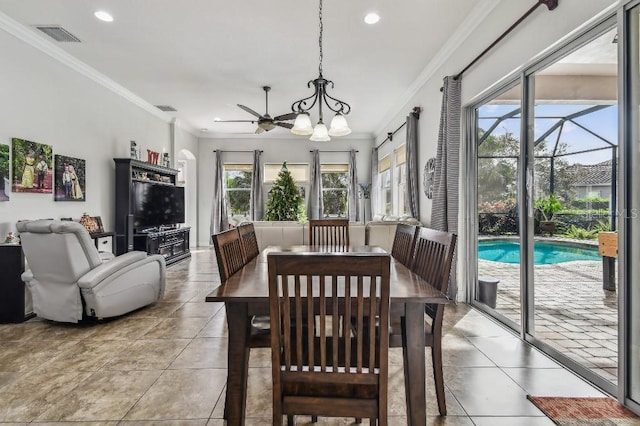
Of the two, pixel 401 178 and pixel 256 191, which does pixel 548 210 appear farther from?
pixel 256 191

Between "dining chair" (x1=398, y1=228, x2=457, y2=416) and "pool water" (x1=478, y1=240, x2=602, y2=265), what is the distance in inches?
46.2

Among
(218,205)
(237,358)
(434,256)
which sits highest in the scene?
(218,205)

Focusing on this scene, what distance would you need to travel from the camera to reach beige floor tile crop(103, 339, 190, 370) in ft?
7.86

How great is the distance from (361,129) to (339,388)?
7.80m

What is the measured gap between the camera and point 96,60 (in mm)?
4480

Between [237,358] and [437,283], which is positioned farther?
[437,283]

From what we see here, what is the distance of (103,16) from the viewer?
3383mm

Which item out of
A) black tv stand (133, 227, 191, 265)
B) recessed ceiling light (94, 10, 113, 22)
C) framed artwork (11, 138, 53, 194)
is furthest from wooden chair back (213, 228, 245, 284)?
black tv stand (133, 227, 191, 265)

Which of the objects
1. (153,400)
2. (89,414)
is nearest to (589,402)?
(153,400)

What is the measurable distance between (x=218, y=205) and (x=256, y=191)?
102 cm

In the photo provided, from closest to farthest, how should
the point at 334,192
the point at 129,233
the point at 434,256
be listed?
the point at 434,256, the point at 129,233, the point at 334,192

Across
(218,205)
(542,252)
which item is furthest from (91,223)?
(542,252)

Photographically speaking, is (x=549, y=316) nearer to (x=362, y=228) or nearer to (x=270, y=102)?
(x=362, y=228)

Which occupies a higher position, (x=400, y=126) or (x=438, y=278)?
(x=400, y=126)
